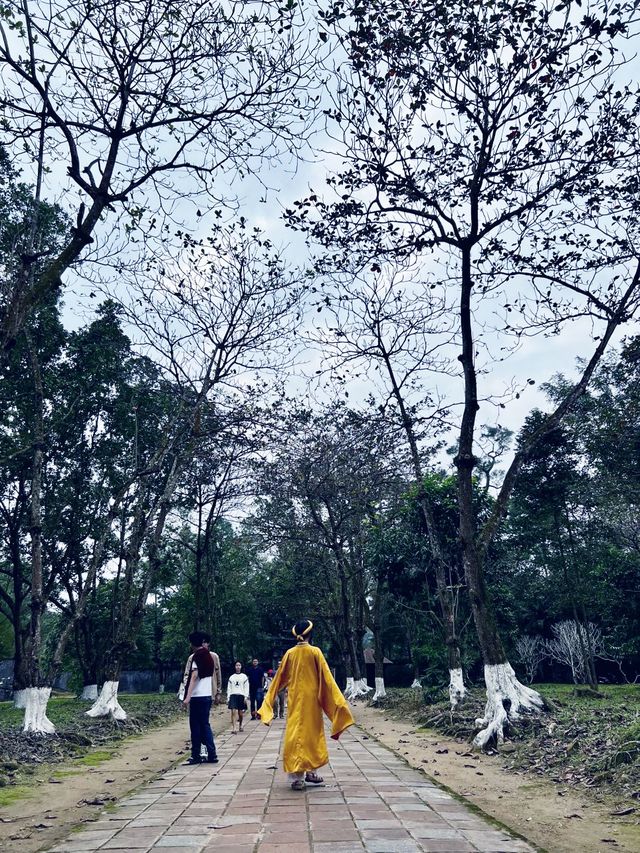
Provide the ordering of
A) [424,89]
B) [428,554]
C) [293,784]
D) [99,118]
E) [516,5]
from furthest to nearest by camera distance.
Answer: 1. [428,554]
2. [424,89]
3. [516,5]
4. [99,118]
5. [293,784]

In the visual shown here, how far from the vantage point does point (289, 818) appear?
534 centimetres

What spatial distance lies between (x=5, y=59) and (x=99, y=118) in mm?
1061

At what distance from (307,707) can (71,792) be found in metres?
2.89

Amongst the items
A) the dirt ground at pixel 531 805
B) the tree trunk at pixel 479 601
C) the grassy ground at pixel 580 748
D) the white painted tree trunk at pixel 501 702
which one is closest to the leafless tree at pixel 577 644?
the grassy ground at pixel 580 748

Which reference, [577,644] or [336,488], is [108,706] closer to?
[336,488]

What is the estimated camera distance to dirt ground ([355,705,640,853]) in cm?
506

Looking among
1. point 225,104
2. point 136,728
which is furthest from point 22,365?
point 225,104

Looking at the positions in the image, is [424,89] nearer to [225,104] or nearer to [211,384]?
[225,104]

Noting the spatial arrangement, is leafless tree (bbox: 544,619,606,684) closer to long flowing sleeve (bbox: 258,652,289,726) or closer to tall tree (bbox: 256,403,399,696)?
tall tree (bbox: 256,403,399,696)

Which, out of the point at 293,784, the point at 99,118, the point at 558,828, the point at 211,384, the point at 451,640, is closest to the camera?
the point at 558,828

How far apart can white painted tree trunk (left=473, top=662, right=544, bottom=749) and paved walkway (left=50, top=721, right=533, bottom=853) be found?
242 cm

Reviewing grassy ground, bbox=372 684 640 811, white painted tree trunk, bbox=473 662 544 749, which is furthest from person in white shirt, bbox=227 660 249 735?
white painted tree trunk, bbox=473 662 544 749

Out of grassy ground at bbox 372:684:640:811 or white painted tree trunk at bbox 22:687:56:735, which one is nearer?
grassy ground at bbox 372:684:640:811

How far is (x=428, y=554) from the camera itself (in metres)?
23.2
